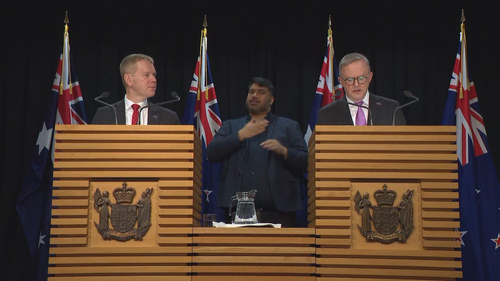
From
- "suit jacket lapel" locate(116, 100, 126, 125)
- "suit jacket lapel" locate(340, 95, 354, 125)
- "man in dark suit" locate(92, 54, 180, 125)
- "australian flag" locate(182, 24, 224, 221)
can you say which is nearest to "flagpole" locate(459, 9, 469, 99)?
"suit jacket lapel" locate(340, 95, 354, 125)

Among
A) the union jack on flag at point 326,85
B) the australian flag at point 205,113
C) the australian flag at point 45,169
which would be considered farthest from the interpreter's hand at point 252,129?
the australian flag at point 45,169

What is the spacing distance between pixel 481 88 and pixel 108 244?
14.1ft

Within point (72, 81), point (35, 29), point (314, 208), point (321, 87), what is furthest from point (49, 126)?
point (314, 208)

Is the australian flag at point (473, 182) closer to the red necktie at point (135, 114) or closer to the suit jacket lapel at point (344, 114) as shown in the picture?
the suit jacket lapel at point (344, 114)

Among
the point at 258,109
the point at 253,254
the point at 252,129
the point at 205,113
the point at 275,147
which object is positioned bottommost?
the point at 253,254

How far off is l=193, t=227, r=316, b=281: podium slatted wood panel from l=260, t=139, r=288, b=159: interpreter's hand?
38.3 inches

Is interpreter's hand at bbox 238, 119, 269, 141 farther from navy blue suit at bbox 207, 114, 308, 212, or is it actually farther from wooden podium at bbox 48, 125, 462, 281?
wooden podium at bbox 48, 125, 462, 281

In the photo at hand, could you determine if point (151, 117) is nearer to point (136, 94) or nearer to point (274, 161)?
point (136, 94)

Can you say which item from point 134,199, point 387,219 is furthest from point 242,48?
point 387,219

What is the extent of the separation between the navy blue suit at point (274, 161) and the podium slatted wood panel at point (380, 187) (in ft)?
3.39

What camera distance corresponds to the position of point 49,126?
19.8ft

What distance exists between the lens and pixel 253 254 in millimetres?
3465

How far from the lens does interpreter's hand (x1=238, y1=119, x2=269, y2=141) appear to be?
4506mm

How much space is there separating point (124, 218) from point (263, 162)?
159 cm
